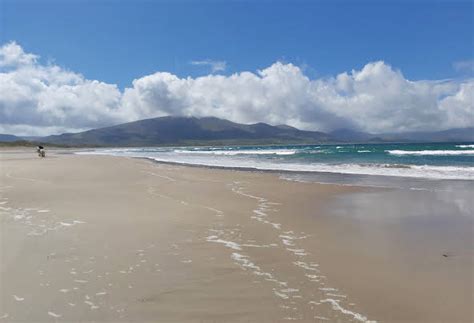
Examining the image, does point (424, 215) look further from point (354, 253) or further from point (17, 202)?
point (17, 202)

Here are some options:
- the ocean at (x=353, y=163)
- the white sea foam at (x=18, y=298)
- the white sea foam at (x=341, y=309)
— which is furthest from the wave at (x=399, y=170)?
the white sea foam at (x=18, y=298)

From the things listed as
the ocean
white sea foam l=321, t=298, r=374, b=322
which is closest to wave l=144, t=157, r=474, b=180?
the ocean

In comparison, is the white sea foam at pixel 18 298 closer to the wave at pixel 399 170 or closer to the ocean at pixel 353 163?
the ocean at pixel 353 163

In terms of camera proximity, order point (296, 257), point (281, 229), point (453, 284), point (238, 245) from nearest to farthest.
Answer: point (453, 284)
point (296, 257)
point (238, 245)
point (281, 229)

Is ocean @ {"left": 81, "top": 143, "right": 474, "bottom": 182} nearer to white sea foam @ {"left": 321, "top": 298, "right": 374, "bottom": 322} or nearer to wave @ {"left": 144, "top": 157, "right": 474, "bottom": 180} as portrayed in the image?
wave @ {"left": 144, "top": 157, "right": 474, "bottom": 180}

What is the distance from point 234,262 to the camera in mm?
5949

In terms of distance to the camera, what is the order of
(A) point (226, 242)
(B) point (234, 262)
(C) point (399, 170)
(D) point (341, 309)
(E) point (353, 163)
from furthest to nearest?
(E) point (353, 163), (C) point (399, 170), (A) point (226, 242), (B) point (234, 262), (D) point (341, 309)

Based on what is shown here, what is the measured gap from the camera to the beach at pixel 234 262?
14.1 ft

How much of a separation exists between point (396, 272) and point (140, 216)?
6.15 meters

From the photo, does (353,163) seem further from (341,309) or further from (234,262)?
(341,309)

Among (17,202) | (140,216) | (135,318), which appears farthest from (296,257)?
(17,202)

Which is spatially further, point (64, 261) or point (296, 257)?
point (296, 257)

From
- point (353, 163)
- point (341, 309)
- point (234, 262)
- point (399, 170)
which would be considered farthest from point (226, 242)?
point (353, 163)

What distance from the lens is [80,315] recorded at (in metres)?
4.13
